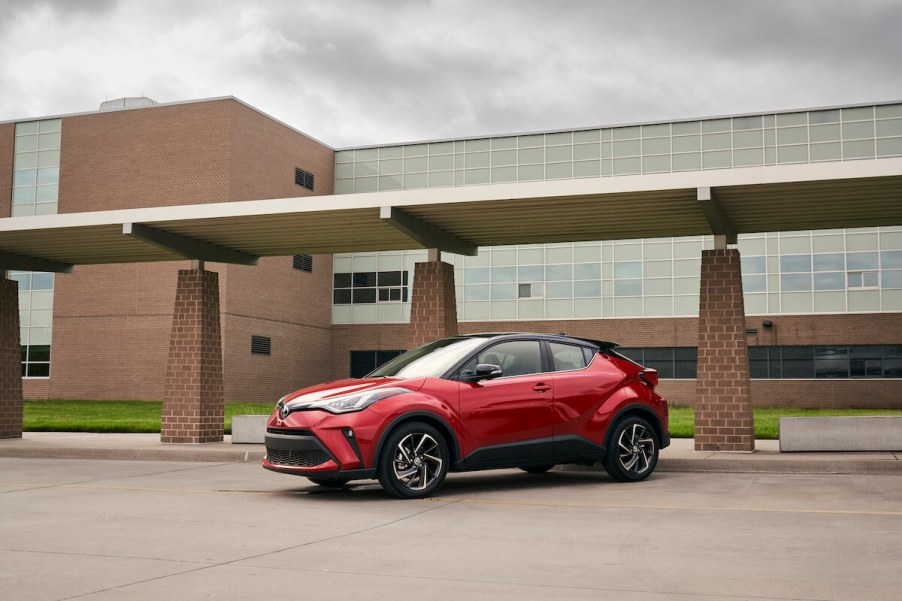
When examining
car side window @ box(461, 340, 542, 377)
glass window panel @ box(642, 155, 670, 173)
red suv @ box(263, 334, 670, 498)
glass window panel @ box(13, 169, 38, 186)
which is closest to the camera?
red suv @ box(263, 334, 670, 498)

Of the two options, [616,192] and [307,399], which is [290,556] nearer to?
[307,399]

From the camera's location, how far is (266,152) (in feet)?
147

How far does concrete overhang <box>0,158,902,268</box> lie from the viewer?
12992mm

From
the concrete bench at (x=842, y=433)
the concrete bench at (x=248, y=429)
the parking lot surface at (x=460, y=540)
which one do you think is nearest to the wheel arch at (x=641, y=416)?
the parking lot surface at (x=460, y=540)

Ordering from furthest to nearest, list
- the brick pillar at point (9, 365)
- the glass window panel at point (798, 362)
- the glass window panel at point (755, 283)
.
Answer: the glass window panel at point (755, 283) < the glass window panel at point (798, 362) < the brick pillar at point (9, 365)

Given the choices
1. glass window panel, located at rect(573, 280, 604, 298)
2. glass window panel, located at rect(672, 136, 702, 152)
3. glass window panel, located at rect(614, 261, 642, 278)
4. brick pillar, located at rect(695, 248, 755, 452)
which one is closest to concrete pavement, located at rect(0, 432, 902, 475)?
brick pillar, located at rect(695, 248, 755, 452)

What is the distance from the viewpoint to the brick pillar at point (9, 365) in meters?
18.9

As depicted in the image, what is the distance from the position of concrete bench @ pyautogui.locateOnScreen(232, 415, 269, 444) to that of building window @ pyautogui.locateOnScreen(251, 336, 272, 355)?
27137 millimetres

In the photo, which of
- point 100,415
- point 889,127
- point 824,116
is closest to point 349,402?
point 100,415

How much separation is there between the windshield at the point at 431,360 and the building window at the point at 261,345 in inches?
1307

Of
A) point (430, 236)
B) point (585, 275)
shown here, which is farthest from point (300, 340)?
point (430, 236)

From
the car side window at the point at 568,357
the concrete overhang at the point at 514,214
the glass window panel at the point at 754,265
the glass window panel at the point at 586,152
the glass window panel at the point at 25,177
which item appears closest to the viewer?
the car side window at the point at 568,357

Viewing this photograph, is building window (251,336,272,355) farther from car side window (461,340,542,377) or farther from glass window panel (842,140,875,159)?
car side window (461,340,542,377)

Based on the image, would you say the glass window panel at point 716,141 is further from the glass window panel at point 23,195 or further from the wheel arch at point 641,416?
the wheel arch at point 641,416
